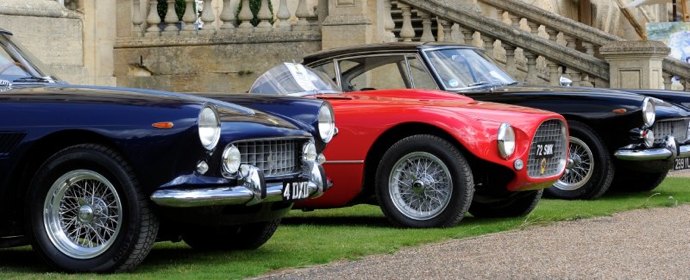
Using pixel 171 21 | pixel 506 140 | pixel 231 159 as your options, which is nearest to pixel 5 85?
pixel 231 159

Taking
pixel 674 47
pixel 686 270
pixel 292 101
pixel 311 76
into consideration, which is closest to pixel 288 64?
pixel 311 76

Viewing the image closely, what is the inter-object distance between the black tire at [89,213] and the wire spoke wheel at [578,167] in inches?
227

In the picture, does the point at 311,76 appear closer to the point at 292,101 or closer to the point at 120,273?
the point at 292,101

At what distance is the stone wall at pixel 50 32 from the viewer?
16.0 metres

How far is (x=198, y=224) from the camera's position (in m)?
7.68

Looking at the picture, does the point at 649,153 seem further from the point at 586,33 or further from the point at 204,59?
the point at 204,59

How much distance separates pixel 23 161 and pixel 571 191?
6051mm

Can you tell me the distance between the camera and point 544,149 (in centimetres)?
1038

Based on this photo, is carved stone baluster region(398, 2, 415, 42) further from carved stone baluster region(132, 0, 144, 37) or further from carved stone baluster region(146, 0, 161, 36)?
carved stone baluster region(132, 0, 144, 37)

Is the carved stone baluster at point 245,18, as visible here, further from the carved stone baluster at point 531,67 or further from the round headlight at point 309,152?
the round headlight at point 309,152

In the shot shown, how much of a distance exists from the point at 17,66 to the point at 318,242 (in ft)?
7.32

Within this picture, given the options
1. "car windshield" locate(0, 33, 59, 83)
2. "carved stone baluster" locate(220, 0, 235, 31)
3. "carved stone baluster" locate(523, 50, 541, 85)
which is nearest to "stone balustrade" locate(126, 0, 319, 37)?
"carved stone baluster" locate(220, 0, 235, 31)

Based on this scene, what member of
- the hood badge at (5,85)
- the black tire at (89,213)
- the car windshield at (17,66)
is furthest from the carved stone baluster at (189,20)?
the black tire at (89,213)

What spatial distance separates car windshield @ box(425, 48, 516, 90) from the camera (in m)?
12.0
